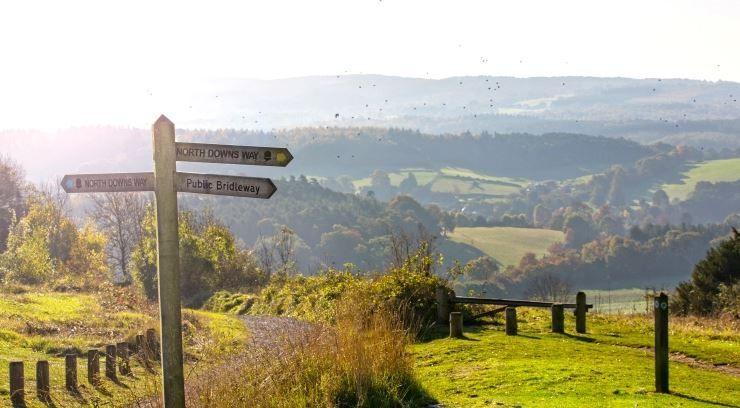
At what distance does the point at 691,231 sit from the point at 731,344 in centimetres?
15308

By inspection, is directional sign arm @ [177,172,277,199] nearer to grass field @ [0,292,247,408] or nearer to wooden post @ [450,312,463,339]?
grass field @ [0,292,247,408]

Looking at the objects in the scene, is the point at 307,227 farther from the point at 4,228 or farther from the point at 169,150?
the point at 169,150

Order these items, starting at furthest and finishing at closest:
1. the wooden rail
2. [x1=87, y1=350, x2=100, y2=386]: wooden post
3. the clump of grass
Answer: the wooden rail → [x1=87, y1=350, x2=100, y2=386]: wooden post → the clump of grass

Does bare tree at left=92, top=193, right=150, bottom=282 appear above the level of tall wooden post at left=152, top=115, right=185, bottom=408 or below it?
below

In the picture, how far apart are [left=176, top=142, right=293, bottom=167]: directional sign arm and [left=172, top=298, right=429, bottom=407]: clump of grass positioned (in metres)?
4.21

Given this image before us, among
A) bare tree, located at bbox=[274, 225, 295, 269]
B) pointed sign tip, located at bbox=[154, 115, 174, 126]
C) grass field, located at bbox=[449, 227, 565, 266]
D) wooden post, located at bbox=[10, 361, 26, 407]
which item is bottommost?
grass field, located at bbox=[449, 227, 565, 266]

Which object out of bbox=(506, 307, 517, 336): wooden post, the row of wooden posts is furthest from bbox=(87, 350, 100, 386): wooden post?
bbox=(506, 307, 517, 336): wooden post

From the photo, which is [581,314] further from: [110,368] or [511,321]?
[110,368]

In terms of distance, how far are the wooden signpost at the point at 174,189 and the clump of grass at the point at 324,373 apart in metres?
3.12

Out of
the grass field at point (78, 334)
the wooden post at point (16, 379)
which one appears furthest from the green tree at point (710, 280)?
the wooden post at point (16, 379)

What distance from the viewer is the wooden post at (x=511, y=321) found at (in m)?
22.6

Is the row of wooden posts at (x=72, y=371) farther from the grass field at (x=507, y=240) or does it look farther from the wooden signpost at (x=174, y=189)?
the grass field at (x=507, y=240)

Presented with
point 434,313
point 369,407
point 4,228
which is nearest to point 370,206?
point 4,228

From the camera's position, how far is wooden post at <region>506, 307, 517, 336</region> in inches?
890
